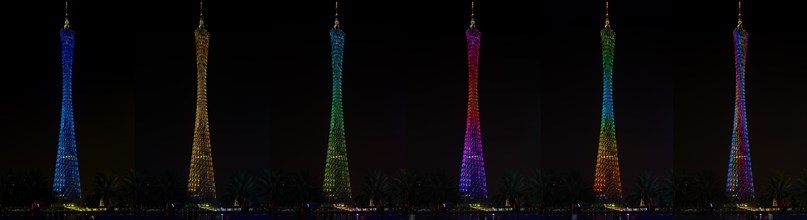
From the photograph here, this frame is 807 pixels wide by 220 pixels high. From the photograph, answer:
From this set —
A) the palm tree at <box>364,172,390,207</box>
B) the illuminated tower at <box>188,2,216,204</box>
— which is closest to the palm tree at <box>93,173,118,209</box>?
the illuminated tower at <box>188,2,216,204</box>

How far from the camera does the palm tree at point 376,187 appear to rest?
70.9m

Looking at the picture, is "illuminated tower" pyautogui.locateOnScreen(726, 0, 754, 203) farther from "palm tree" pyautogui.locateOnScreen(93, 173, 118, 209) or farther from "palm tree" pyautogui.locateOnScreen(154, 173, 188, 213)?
"palm tree" pyautogui.locateOnScreen(93, 173, 118, 209)

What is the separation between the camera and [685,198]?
68.6 meters

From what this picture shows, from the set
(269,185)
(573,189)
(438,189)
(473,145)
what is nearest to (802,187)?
(573,189)

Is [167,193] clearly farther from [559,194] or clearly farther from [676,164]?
[676,164]

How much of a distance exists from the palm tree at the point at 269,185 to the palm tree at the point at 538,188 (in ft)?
49.4

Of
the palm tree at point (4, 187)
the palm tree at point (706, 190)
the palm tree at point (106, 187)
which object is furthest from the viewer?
the palm tree at point (106, 187)

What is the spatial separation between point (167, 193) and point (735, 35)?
35.4 m

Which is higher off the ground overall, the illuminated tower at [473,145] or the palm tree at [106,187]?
the illuminated tower at [473,145]

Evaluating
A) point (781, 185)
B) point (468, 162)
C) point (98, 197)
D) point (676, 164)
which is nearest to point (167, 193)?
point (98, 197)

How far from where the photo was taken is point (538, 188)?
220ft

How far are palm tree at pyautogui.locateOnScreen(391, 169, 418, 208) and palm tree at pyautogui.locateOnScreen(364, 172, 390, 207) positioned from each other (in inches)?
30.3

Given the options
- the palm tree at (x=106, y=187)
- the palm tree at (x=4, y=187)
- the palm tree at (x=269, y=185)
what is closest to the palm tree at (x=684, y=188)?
the palm tree at (x=269, y=185)

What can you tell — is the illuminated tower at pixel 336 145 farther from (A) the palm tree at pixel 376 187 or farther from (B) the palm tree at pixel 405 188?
(A) the palm tree at pixel 376 187
